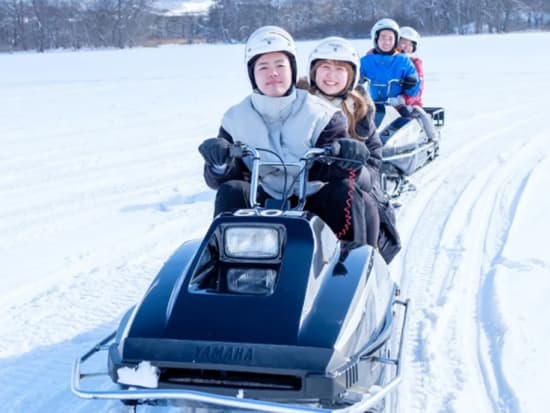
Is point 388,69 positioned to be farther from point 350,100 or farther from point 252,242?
point 252,242

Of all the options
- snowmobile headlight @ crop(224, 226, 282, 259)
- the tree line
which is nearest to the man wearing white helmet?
snowmobile headlight @ crop(224, 226, 282, 259)

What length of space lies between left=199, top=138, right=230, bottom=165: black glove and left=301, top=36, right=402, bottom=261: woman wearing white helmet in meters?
1.26

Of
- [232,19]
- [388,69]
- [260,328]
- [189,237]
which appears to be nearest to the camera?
[260,328]

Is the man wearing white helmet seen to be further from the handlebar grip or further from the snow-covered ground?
the snow-covered ground

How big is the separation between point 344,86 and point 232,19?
68.8m

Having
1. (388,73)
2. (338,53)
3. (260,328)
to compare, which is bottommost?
(260,328)

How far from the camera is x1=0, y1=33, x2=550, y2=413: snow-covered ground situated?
11.7 feet

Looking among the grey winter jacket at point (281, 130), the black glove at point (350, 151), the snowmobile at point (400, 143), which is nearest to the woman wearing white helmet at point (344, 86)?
the grey winter jacket at point (281, 130)

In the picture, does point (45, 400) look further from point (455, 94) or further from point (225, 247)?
point (455, 94)

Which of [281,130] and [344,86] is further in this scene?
[344,86]

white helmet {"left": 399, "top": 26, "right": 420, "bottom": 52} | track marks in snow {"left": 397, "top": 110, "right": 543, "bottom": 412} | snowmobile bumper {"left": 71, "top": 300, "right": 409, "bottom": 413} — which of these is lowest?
track marks in snow {"left": 397, "top": 110, "right": 543, "bottom": 412}

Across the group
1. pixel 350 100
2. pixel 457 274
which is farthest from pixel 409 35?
pixel 457 274

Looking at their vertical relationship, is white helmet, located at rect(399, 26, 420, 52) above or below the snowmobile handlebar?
above

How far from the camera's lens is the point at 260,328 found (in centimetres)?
249
